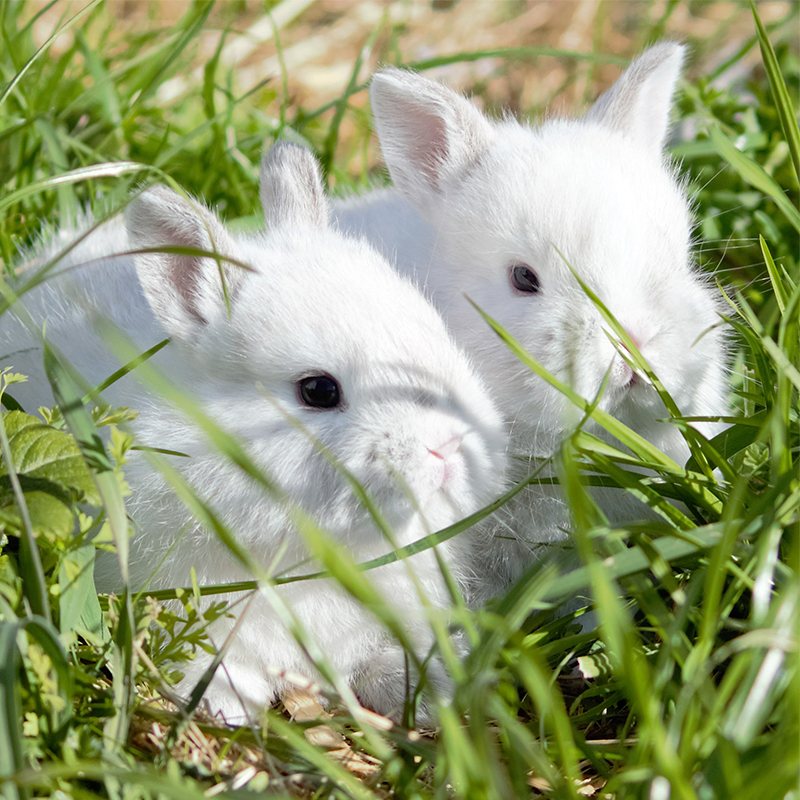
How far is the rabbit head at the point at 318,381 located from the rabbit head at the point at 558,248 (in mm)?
278

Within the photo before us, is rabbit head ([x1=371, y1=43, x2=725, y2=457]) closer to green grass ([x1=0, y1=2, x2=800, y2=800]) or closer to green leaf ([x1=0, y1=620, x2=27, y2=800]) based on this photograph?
green grass ([x1=0, y1=2, x2=800, y2=800])

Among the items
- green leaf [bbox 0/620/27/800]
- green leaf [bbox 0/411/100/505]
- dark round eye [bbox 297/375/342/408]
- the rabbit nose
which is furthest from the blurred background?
green leaf [bbox 0/620/27/800]

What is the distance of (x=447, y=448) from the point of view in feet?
7.54

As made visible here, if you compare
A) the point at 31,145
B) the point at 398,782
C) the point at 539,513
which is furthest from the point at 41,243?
the point at 398,782

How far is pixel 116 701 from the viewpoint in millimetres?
1859

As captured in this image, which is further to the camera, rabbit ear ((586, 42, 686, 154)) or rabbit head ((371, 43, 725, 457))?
rabbit ear ((586, 42, 686, 154))

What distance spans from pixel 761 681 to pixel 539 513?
1310 mm

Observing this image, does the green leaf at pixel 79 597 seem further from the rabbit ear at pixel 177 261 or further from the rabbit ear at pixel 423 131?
the rabbit ear at pixel 423 131

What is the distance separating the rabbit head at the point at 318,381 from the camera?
224cm

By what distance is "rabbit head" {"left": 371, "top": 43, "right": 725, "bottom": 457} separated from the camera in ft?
8.89

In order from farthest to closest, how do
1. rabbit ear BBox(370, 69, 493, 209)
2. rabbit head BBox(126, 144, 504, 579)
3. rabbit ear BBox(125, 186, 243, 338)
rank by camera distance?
rabbit ear BBox(370, 69, 493, 209)
rabbit ear BBox(125, 186, 243, 338)
rabbit head BBox(126, 144, 504, 579)

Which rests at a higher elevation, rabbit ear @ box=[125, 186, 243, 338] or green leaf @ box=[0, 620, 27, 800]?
rabbit ear @ box=[125, 186, 243, 338]

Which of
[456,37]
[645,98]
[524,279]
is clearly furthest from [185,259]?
[456,37]

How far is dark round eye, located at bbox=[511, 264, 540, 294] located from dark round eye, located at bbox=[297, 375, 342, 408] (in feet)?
2.72
